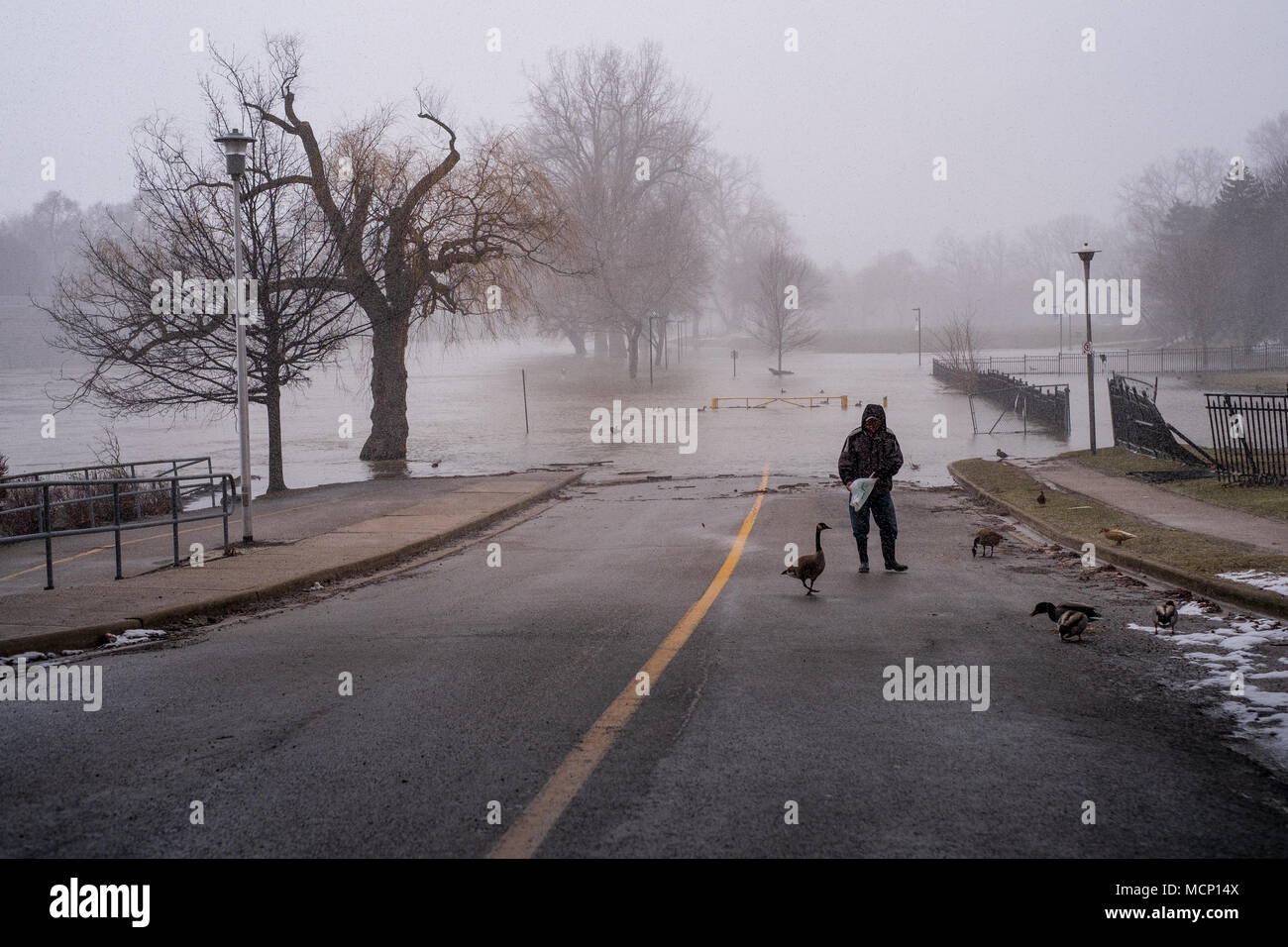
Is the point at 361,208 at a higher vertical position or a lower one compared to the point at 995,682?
higher

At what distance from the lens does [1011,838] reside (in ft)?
14.6

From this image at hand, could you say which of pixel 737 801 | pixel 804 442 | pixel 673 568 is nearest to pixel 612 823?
pixel 737 801

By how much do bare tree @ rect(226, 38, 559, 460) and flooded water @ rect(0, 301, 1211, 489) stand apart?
2844 millimetres

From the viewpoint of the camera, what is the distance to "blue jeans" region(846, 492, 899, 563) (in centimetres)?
1216

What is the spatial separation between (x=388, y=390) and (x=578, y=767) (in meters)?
28.7

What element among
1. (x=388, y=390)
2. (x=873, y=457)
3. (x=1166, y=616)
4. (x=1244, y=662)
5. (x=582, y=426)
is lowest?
(x=1244, y=662)

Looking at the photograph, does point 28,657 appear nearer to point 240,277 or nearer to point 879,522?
point 240,277

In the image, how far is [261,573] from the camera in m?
12.6

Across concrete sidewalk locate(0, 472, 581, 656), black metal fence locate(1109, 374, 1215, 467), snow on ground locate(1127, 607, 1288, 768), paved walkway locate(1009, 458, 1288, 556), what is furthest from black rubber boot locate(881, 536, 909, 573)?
black metal fence locate(1109, 374, 1215, 467)

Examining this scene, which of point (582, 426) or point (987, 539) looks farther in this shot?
point (582, 426)

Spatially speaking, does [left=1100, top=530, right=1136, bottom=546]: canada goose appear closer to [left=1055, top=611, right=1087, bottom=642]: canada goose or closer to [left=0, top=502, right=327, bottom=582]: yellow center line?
[left=1055, top=611, right=1087, bottom=642]: canada goose

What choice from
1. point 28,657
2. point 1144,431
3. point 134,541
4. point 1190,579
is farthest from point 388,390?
point 1190,579
